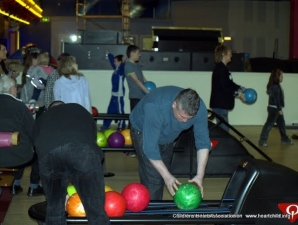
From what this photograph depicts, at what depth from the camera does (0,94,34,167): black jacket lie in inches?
237

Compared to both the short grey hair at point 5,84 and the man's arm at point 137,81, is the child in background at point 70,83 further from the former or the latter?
the man's arm at point 137,81

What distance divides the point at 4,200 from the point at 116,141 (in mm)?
1758

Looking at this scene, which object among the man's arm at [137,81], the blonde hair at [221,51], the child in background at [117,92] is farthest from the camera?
the child in background at [117,92]

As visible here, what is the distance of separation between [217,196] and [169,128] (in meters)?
2.60

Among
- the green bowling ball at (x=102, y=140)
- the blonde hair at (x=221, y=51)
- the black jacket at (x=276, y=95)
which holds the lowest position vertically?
the green bowling ball at (x=102, y=140)

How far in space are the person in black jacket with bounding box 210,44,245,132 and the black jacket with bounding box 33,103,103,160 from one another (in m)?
4.93

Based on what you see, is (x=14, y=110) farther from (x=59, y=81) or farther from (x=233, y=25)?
(x=233, y=25)

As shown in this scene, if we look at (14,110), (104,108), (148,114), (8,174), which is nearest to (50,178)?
(148,114)

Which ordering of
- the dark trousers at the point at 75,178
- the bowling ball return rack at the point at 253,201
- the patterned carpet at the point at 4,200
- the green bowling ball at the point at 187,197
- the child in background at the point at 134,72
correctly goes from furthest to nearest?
1. the child in background at the point at 134,72
2. the patterned carpet at the point at 4,200
3. the green bowling ball at the point at 187,197
4. the bowling ball return rack at the point at 253,201
5. the dark trousers at the point at 75,178

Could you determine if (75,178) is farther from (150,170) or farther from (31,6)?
(31,6)

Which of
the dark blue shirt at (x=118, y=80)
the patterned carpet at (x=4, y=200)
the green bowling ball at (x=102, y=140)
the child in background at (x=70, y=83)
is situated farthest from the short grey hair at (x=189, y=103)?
the dark blue shirt at (x=118, y=80)

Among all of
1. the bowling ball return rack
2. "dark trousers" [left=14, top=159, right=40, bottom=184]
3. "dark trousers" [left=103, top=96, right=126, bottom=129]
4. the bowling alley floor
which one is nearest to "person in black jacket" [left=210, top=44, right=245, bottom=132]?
the bowling alley floor

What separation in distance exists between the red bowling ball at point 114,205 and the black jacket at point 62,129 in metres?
0.44

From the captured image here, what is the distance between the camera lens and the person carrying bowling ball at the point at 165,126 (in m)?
4.39
